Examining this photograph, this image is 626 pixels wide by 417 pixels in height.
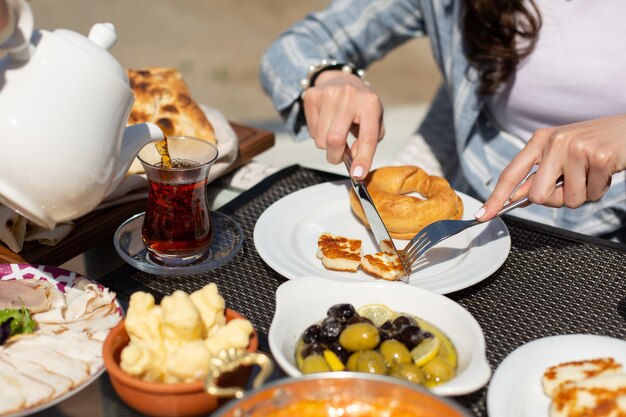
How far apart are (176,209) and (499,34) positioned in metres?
1.05

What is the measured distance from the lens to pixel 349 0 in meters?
2.27

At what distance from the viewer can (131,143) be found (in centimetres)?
120

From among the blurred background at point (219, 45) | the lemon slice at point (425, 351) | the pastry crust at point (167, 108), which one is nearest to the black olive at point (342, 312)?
the lemon slice at point (425, 351)

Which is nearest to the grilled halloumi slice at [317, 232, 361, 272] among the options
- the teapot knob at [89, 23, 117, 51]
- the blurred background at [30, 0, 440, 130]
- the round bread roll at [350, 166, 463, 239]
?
the round bread roll at [350, 166, 463, 239]

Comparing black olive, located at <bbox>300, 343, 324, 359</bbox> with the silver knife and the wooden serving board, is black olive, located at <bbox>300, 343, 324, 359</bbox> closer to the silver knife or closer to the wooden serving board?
the silver knife

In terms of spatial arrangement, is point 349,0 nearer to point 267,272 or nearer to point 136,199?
point 136,199

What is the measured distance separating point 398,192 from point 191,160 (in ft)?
1.63

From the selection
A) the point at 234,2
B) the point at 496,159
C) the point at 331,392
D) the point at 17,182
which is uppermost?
the point at 17,182

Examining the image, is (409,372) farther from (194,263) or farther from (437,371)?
(194,263)

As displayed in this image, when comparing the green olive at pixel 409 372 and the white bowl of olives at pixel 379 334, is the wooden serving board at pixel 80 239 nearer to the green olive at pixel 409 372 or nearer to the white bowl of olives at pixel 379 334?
the white bowl of olives at pixel 379 334

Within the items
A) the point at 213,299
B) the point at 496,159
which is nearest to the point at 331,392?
the point at 213,299

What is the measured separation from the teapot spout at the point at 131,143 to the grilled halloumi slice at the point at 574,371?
74 cm

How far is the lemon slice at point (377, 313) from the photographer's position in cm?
114

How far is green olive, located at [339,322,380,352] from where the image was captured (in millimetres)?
1025
